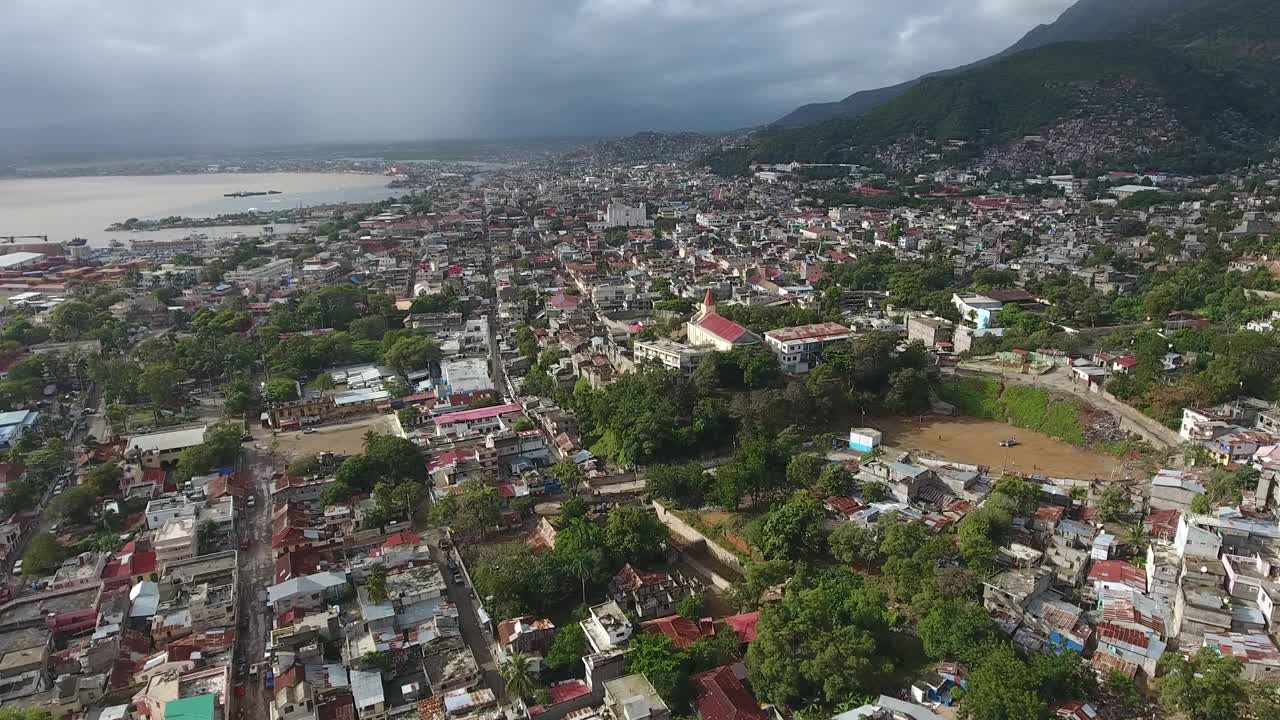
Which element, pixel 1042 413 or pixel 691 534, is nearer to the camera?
pixel 691 534

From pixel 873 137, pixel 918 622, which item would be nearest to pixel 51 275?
pixel 918 622

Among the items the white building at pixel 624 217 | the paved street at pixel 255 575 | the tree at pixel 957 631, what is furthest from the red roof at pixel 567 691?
the white building at pixel 624 217

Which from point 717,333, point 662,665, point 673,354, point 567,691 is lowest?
point 567,691

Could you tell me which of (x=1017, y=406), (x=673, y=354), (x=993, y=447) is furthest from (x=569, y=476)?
(x=1017, y=406)

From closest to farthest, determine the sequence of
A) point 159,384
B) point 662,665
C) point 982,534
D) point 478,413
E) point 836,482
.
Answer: point 662,665, point 982,534, point 836,482, point 478,413, point 159,384

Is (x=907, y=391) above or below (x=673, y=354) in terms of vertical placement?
below

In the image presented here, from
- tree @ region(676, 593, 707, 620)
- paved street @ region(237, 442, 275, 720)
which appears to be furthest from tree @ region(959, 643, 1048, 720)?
paved street @ region(237, 442, 275, 720)

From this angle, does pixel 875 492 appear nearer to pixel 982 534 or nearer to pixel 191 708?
pixel 982 534
